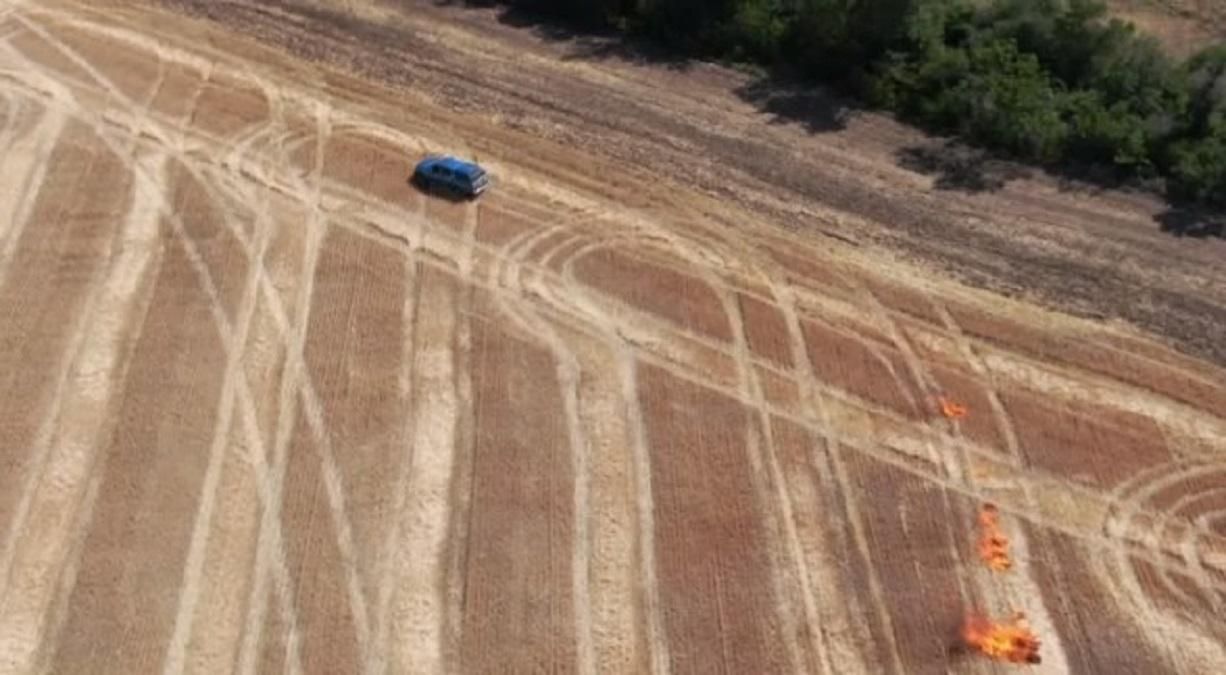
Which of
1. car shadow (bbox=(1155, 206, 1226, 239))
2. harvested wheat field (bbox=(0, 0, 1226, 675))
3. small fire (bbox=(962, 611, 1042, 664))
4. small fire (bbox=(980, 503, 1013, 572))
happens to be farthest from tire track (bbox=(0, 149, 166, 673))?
car shadow (bbox=(1155, 206, 1226, 239))

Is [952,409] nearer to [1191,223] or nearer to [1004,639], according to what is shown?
[1004,639]

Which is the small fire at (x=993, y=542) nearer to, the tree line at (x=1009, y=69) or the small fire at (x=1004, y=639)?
the small fire at (x=1004, y=639)

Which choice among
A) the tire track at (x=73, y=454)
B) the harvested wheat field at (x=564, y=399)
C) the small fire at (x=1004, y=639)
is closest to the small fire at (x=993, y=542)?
the harvested wheat field at (x=564, y=399)

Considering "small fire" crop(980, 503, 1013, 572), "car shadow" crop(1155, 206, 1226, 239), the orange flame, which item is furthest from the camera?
"car shadow" crop(1155, 206, 1226, 239)

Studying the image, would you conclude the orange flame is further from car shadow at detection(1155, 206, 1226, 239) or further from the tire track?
the tire track

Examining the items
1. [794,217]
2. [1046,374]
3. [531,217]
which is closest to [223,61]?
[531,217]

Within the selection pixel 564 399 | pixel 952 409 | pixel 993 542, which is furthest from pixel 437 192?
pixel 993 542
